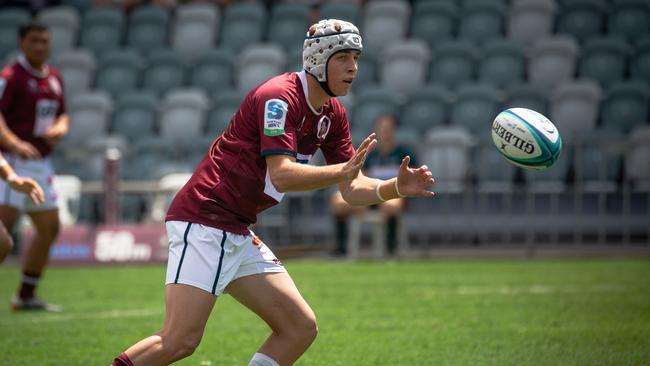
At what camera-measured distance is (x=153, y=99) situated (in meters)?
19.9

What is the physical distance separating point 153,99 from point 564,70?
838 cm

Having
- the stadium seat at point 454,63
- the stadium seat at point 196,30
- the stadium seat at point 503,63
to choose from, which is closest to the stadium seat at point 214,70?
the stadium seat at point 196,30

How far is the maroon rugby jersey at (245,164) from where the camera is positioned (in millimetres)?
4996

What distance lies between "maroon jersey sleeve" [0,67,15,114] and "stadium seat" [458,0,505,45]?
11999 millimetres

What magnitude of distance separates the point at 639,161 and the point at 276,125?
1232 cm

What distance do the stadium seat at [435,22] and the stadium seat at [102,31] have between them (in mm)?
7108

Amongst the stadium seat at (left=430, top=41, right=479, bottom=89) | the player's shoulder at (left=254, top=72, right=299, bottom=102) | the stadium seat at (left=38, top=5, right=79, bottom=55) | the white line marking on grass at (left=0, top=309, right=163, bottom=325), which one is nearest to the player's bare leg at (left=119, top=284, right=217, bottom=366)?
the player's shoulder at (left=254, top=72, right=299, bottom=102)

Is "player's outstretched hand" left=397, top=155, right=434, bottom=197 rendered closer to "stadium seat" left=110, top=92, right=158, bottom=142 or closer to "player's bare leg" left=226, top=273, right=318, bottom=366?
"player's bare leg" left=226, top=273, right=318, bottom=366

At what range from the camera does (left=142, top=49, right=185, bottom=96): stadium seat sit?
68.7ft

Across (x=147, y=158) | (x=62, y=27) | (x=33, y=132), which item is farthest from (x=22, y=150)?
(x=62, y=27)

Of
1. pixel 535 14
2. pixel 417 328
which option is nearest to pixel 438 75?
pixel 535 14

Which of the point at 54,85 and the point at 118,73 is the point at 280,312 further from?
the point at 118,73

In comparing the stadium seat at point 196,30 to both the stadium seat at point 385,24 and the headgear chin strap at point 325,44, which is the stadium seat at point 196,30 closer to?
the stadium seat at point 385,24

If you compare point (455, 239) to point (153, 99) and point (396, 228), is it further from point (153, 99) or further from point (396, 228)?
point (153, 99)
